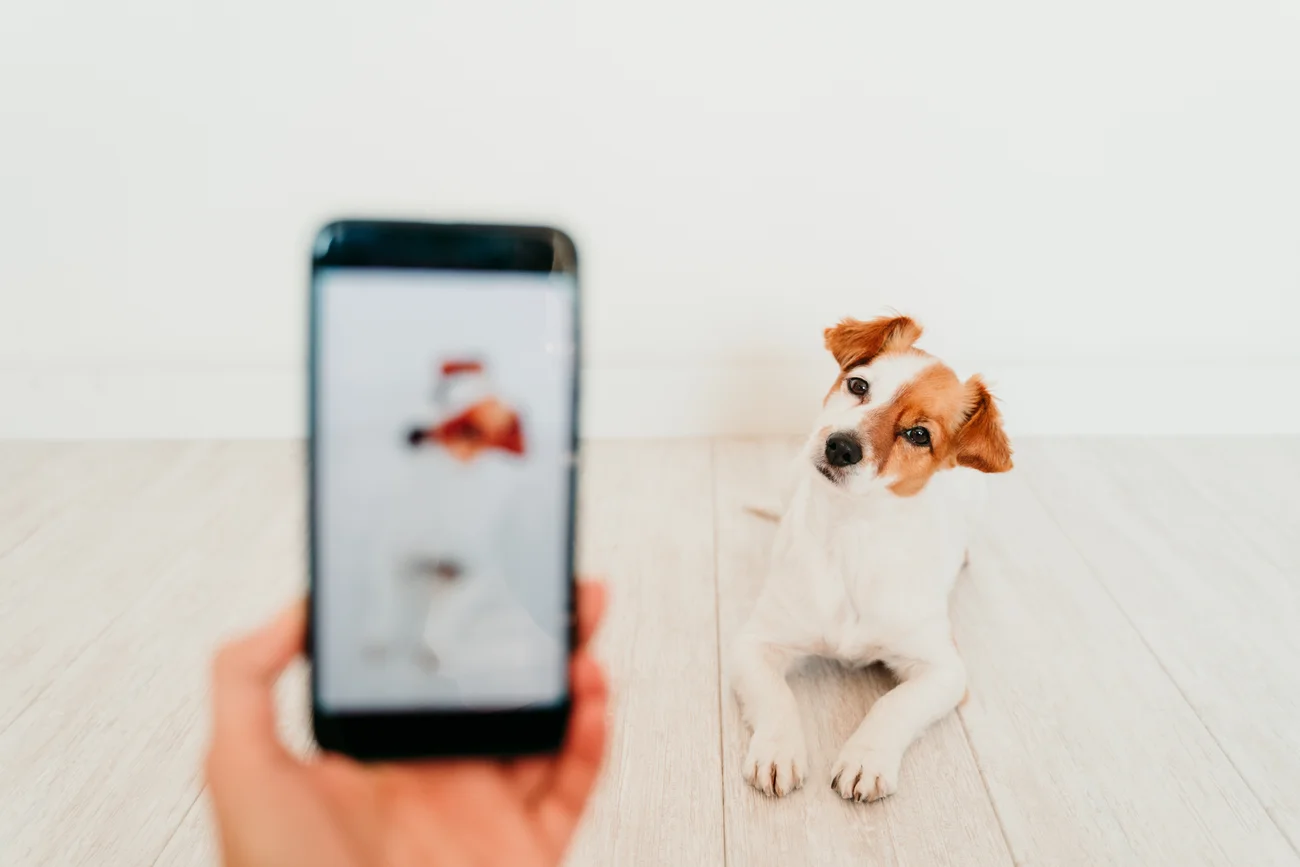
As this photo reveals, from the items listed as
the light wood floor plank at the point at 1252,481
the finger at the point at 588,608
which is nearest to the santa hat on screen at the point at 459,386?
the finger at the point at 588,608

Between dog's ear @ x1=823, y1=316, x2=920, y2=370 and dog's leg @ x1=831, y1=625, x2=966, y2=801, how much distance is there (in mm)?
391

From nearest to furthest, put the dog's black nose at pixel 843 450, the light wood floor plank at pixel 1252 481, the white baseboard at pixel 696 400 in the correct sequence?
1. the dog's black nose at pixel 843 450
2. the light wood floor plank at pixel 1252 481
3. the white baseboard at pixel 696 400

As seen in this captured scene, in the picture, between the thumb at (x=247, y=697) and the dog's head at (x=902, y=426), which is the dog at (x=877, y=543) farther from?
the thumb at (x=247, y=697)

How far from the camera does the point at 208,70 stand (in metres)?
1.81

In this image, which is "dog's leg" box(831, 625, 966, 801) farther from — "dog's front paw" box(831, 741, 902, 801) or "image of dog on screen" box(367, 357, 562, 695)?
"image of dog on screen" box(367, 357, 562, 695)

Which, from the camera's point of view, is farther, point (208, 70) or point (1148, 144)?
point (1148, 144)

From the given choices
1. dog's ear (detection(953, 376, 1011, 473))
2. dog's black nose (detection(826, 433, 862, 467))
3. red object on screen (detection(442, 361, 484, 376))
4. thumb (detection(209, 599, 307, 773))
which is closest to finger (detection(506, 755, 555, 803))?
thumb (detection(209, 599, 307, 773))

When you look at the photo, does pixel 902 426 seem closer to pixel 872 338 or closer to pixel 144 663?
pixel 872 338

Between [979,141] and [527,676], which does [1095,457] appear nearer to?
[979,141]

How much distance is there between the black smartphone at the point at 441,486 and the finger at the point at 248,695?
31 millimetres

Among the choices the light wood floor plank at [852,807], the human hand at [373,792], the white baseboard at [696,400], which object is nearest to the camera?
the human hand at [373,792]

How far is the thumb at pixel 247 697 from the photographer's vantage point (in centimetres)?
59

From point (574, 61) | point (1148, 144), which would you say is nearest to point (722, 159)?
point (574, 61)

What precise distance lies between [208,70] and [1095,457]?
197 centimetres
